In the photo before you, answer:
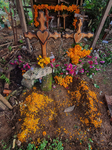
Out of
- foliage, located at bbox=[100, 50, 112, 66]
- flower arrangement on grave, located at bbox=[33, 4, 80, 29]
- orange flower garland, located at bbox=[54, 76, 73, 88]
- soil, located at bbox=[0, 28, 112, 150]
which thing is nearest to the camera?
soil, located at bbox=[0, 28, 112, 150]

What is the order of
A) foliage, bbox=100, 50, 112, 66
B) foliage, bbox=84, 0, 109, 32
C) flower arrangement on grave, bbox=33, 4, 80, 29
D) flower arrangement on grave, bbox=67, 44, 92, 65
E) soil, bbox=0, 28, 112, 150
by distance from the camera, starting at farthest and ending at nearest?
flower arrangement on grave, bbox=33, 4, 80, 29, foliage, bbox=84, 0, 109, 32, foliage, bbox=100, 50, 112, 66, flower arrangement on grave, bbox=67, 44, 92, 65, soil, bbox=0, 28, 112, 150

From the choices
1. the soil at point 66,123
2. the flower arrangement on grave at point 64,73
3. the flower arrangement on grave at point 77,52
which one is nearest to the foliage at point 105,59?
the soil at point 66,123

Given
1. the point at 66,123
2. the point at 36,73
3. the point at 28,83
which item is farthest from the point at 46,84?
the point at 66,123

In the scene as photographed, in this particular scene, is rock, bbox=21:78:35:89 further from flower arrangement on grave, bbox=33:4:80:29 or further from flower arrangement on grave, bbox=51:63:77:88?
flower arrangement on grave, bbox=33:4:80:29

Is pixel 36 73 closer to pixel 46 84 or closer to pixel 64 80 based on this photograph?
pixel 46 84

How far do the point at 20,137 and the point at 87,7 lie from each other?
7.16m

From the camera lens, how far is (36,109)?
2447 millimetres

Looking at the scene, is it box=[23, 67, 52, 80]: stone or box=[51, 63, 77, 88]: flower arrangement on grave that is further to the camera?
box=[51, 63, 77, 88]: flower arrangement on grave


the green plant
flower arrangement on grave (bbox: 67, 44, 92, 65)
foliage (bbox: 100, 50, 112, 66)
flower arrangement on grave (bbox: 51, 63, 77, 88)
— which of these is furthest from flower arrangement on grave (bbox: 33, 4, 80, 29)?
→ flower arrangement on grave (bbox: 51, 63, 77, 88)

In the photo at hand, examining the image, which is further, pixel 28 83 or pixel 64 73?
pixel 64 73

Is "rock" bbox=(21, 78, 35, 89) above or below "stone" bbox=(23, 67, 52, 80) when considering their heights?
below

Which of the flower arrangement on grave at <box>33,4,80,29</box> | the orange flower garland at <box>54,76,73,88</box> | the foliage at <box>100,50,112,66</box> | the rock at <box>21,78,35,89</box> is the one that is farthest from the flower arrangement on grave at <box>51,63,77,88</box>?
Result: the flower arrangement on grave at <box>33,4,80,29</box>

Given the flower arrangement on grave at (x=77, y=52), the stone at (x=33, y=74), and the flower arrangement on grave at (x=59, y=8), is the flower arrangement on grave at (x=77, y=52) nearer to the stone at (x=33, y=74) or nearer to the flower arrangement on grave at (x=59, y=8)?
the stone at (x=33, y=74)

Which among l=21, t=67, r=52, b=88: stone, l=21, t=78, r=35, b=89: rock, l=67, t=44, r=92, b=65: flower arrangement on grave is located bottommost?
l=21, t=78, r=35, b=89: rock
